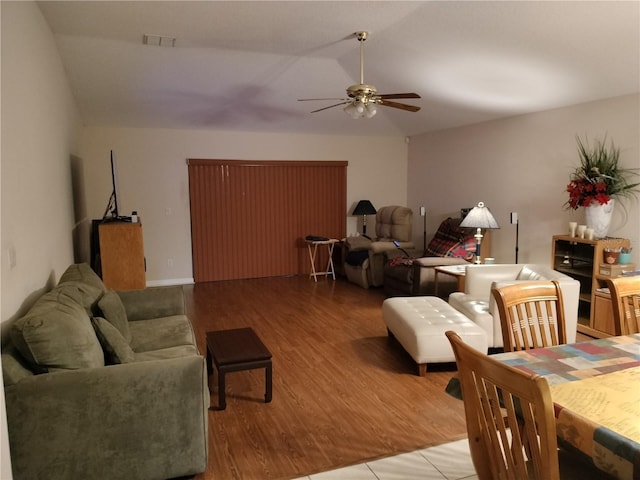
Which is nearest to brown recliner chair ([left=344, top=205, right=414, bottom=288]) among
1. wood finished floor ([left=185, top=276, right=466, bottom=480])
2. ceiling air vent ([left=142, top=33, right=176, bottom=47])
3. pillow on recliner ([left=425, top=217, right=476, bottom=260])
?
pillow on recliner ([left=425, top=217, right=476, bottom=260])

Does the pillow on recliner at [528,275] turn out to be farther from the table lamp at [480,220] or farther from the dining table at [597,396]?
the dining table at [597,396]

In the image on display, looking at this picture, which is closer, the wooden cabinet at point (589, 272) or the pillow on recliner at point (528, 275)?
the pillow on recliner at point (528, 275)

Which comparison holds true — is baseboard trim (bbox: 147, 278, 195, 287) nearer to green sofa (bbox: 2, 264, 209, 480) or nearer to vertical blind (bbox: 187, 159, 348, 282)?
vertical blind (bbox: 187, 159, 348, 282)

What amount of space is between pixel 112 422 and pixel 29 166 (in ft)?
5.54

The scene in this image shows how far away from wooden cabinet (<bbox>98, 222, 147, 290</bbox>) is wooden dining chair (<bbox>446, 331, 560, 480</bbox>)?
11.5 feet

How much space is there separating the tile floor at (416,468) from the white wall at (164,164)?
5.03 metres

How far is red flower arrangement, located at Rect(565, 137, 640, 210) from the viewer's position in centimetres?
413

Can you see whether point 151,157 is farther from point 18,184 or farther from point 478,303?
point 478,303

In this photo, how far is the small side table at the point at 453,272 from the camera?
4.63 m

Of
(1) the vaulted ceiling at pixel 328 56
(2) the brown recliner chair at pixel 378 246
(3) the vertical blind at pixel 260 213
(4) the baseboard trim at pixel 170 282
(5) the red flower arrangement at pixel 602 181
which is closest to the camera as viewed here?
(1) the vaulted ceiling at pixel 328 56

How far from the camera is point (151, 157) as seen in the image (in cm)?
645

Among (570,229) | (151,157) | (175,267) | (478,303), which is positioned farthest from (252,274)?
(570,229)

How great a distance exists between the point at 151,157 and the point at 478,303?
16.2ft

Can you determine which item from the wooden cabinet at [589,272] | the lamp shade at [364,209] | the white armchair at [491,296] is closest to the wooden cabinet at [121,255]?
the white armchair at [491,296]
